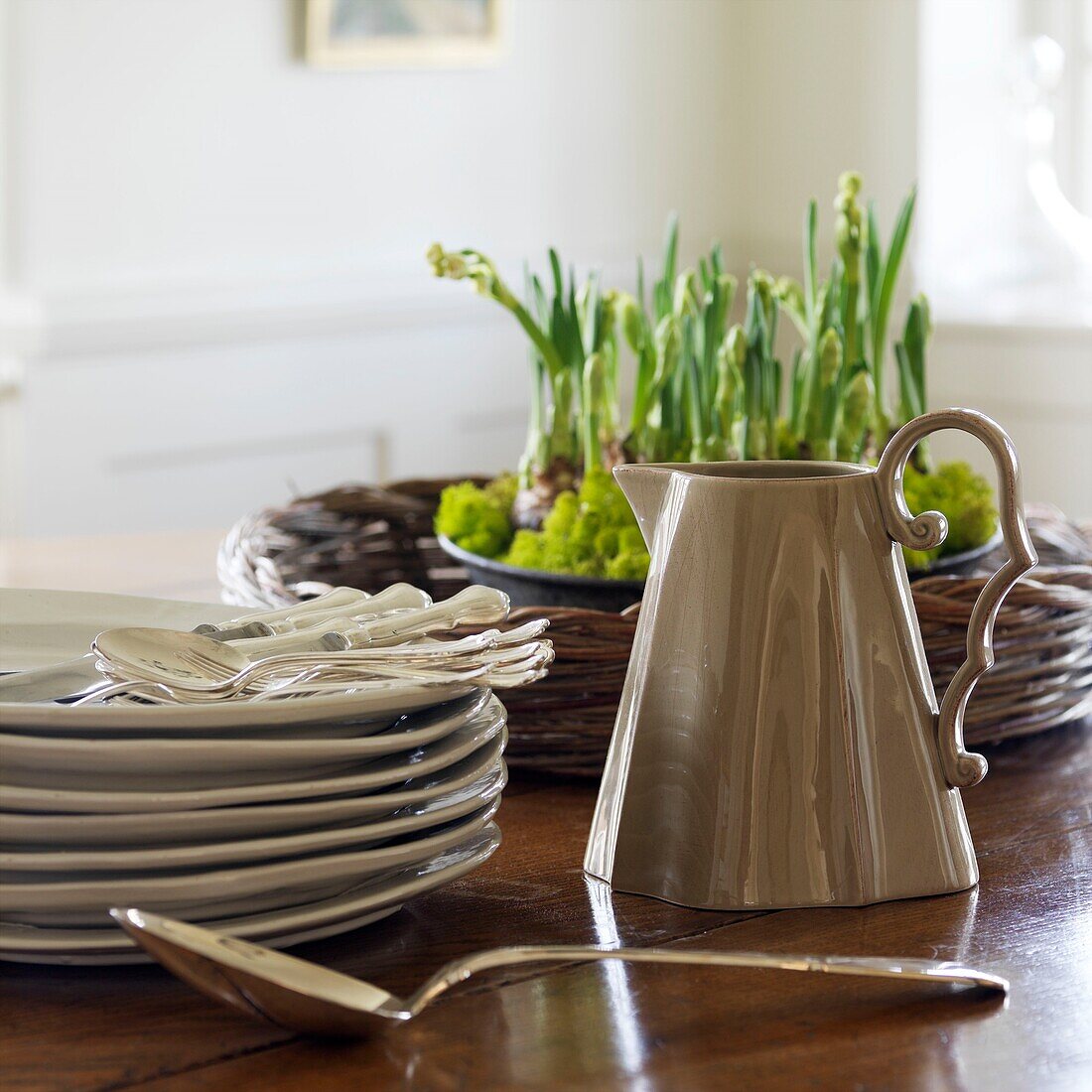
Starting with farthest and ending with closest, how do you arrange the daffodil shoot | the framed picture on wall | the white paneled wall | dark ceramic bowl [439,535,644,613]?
the framed picture on wall → the white paneled wall → the daffodil shoot → dark ceramic bowl [439,535,644,613]

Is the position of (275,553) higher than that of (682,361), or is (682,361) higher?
(682,361)

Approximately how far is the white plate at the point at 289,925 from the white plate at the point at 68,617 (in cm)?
17

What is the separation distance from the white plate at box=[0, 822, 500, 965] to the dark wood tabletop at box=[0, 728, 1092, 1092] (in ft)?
0.05

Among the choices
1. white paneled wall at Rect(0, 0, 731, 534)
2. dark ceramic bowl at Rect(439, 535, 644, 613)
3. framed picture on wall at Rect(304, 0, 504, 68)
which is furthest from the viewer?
framed picture on wall at Rect(304, 0, 504, 68)

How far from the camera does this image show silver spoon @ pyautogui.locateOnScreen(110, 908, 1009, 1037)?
1.34ft

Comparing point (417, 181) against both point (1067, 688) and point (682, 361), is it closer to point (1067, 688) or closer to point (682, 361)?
point (682, 361)

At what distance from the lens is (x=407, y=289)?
2.90 metres

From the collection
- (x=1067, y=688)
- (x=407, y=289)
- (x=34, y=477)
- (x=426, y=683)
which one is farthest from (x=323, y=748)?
(x=407, y=289)

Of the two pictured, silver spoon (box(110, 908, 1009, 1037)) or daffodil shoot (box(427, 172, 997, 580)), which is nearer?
silver spoon (box(110, 908, 1009, 1037))

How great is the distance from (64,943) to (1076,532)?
30.9 inches

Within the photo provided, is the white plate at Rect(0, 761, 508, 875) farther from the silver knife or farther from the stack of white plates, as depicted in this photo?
the silver knife

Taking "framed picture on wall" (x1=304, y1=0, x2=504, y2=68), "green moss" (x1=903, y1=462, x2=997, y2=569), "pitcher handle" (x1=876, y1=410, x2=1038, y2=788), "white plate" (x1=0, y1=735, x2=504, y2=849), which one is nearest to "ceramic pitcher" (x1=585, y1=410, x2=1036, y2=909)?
"pitcher handle" (x1=876, y1=410, x2=1038, y2=788)

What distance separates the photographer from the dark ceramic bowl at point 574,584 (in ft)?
2.50

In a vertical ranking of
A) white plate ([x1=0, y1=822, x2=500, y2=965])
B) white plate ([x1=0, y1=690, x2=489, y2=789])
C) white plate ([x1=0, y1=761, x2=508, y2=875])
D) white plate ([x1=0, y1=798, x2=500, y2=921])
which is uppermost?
white plate ([x1=0, y1=690, x2=489, y2=789])
